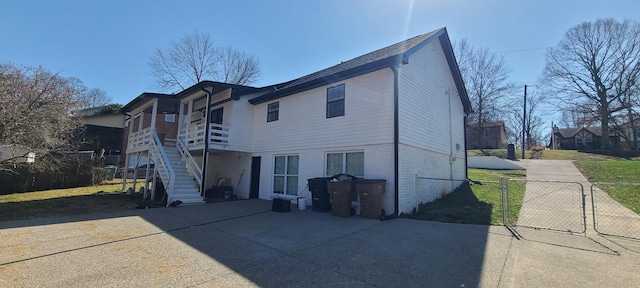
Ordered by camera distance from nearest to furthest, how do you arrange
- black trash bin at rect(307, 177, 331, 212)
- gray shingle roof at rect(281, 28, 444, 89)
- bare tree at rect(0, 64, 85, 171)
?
black trash bin at rect(307, 177, 331, 212)
gray shingle roof at rect(281, 28, 444, 89)
bare tree at rect(0, 64, 85, 171)

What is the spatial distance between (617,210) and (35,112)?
23818 mm

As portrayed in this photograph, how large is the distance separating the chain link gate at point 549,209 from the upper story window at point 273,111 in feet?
31.3

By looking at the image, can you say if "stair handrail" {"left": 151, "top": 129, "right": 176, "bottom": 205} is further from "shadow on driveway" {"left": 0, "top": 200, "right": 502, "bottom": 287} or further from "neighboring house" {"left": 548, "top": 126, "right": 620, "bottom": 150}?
"neighboring house" {"left": 548, "top": 126, "right": 620, "bottom": 150}

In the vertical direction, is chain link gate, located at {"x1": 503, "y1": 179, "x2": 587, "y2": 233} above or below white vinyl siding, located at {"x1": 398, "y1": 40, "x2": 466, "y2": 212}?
below

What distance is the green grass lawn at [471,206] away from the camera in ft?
26.5

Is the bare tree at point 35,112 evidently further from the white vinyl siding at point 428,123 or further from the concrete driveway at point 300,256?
the white vinyl siding at point 428,123

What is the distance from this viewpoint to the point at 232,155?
1533 cm

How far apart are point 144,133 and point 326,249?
14021mm

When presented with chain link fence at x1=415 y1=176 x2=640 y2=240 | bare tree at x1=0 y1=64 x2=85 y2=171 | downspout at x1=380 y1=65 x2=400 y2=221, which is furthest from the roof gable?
bare tree at x1=0 y1=64 x2=85 y2=171

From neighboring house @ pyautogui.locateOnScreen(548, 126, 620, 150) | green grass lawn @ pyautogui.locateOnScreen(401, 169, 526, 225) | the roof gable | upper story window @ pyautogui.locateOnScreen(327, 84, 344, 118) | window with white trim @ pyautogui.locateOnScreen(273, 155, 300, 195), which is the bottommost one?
green grass lawn @ pyautogui.locateOnScreen(401, 169, 526, 225)

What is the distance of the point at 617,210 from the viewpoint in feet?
28.1

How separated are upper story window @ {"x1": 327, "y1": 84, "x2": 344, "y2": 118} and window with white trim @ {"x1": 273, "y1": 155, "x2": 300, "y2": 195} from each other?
2.60 m

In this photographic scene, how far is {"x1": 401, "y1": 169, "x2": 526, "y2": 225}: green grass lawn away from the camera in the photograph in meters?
8.06

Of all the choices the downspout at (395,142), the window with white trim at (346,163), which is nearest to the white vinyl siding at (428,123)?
the downspout at (395,142)
